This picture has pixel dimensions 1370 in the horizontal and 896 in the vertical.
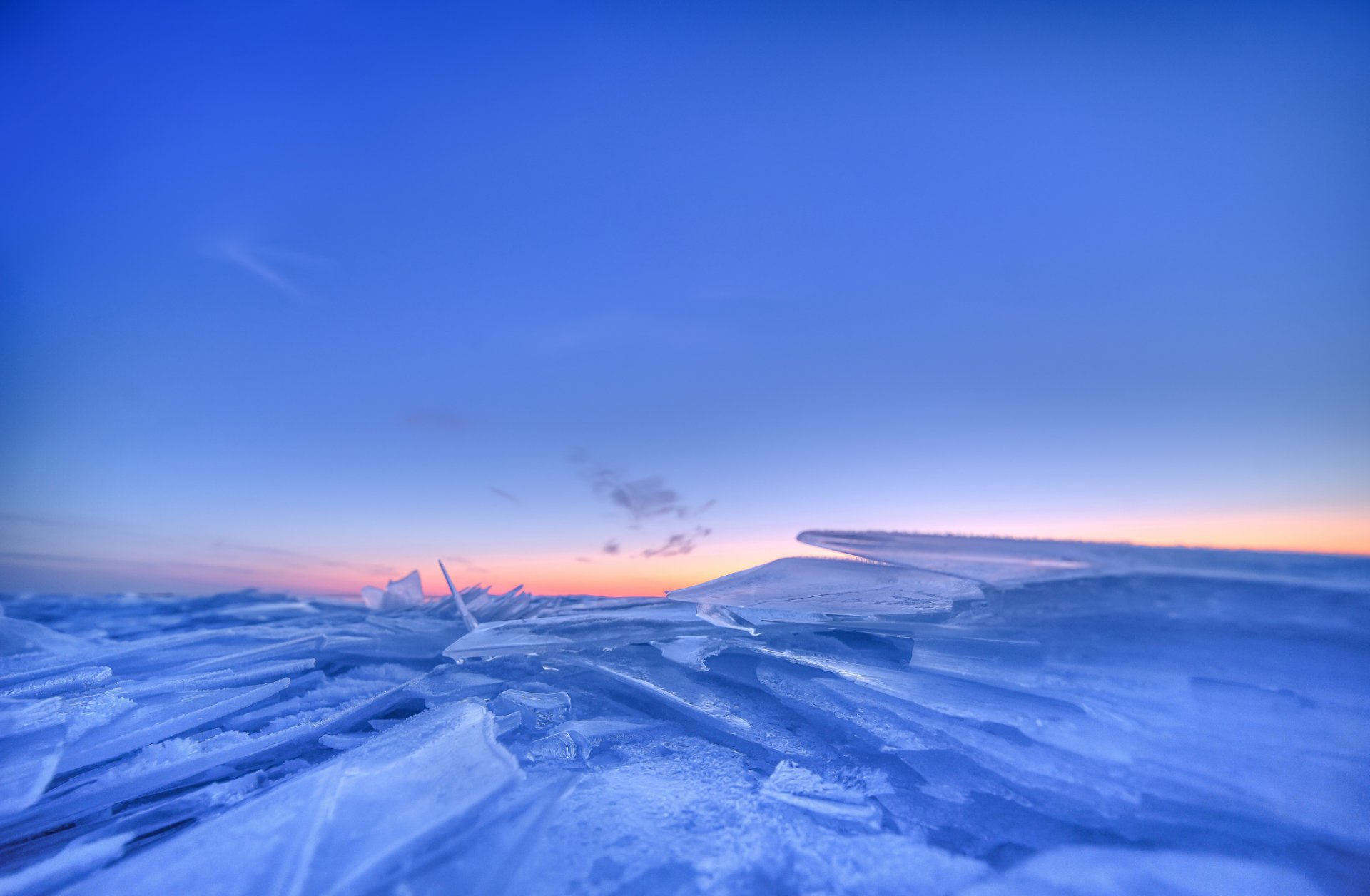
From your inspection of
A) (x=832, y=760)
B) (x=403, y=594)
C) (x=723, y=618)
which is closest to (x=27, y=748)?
(x=723, y=618)

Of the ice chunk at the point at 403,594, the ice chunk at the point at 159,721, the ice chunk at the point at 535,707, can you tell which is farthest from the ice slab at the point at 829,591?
the ice chunk at the point at 403,594

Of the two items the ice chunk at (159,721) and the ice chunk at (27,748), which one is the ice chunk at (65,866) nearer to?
the ice chunk at (27,748)

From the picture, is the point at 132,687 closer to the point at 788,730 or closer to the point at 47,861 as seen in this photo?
the point at 47,861

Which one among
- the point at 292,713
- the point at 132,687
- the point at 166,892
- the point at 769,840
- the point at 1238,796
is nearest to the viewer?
the point at 166,892

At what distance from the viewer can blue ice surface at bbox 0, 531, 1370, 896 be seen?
A: 134 centimetres

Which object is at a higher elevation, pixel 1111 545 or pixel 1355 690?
pixel 1111 545

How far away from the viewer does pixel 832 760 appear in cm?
189

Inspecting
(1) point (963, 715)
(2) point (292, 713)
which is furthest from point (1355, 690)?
(2) point (292, 713)

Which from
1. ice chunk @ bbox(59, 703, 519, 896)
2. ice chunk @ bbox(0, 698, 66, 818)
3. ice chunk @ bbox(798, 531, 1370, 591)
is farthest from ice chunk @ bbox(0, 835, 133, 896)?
ice chunk @ bbox(798, 531, 1370, 591)

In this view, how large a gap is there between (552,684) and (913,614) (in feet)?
6.36

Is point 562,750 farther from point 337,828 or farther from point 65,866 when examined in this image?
point 65,866

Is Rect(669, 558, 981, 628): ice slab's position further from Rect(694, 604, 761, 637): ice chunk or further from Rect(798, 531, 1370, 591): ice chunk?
Rect(798, 531, 1370, 591): ice chunk

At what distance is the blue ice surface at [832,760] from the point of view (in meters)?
1.34

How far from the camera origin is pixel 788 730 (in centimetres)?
215
